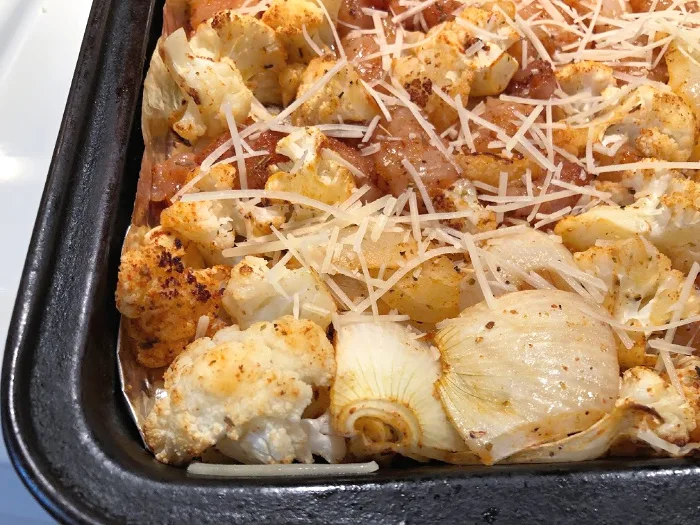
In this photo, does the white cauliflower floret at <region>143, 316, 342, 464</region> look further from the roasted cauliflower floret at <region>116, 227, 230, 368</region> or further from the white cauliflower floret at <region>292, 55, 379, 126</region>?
the white cauliflower floret at <region>292, 55, 379, 126</region>

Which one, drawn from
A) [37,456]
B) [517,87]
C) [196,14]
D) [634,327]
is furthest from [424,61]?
[37,456]

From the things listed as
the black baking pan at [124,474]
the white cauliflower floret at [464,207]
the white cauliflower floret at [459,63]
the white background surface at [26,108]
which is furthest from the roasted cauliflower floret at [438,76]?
the white background surface at [26,108]

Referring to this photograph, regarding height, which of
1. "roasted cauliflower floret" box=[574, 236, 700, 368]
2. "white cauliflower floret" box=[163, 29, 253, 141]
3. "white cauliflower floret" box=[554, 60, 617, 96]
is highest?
"white cauliflower floret" box=[163, 29, 253, 141]

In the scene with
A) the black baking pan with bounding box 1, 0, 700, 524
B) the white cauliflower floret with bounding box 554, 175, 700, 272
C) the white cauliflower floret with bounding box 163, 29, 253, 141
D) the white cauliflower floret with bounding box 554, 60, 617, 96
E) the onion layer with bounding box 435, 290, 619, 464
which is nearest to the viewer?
the black baking pan with bounding box 1, 0, 700, 524

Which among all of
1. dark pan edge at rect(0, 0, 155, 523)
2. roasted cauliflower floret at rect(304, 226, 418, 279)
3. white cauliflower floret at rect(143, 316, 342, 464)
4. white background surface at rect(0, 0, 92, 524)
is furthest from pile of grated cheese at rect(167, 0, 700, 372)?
white background surface at rect(0, 0, 92, 524)

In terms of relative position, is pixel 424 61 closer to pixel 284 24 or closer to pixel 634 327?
pixel 284 24

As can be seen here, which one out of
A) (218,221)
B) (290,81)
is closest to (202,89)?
(290,81)

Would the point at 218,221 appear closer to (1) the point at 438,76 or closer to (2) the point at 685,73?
(1) the point at 438,76
